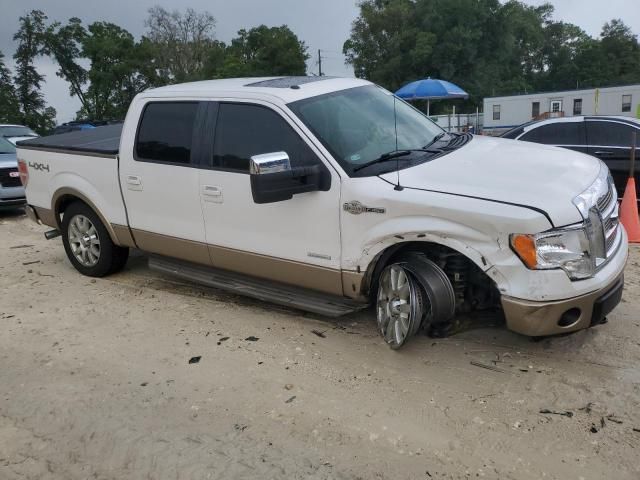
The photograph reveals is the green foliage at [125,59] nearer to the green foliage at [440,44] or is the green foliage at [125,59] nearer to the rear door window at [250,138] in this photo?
the green foliage at [440,44]

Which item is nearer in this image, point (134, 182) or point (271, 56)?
point (134, 182)

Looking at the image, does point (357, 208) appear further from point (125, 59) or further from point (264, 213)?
point (125, 59)

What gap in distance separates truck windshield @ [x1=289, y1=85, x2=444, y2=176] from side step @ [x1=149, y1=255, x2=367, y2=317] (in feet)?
3.27

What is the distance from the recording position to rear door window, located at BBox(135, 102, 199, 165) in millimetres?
4820

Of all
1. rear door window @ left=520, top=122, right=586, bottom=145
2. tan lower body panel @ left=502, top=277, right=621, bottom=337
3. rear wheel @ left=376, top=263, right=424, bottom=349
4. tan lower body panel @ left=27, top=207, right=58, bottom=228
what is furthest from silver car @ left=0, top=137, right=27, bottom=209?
tan lower body panel @ left=502, top=277, right=621, bottom=337

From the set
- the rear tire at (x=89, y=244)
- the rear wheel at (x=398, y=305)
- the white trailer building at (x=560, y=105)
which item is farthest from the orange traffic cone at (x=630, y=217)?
the white trailer building at (x=560, y=105)

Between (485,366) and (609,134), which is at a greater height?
(609,134)

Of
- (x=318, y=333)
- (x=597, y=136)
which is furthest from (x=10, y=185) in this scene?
(x=597, y=136)

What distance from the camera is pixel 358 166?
396 cm

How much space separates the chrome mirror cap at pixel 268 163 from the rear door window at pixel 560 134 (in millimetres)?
6210

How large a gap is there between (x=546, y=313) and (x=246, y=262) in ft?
7.56

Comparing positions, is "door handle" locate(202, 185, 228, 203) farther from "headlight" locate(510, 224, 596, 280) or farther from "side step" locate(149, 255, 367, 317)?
"headlight" locate(510, 224, 596, 280)

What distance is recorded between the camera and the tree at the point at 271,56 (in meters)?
51.7

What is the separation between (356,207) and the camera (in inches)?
152
